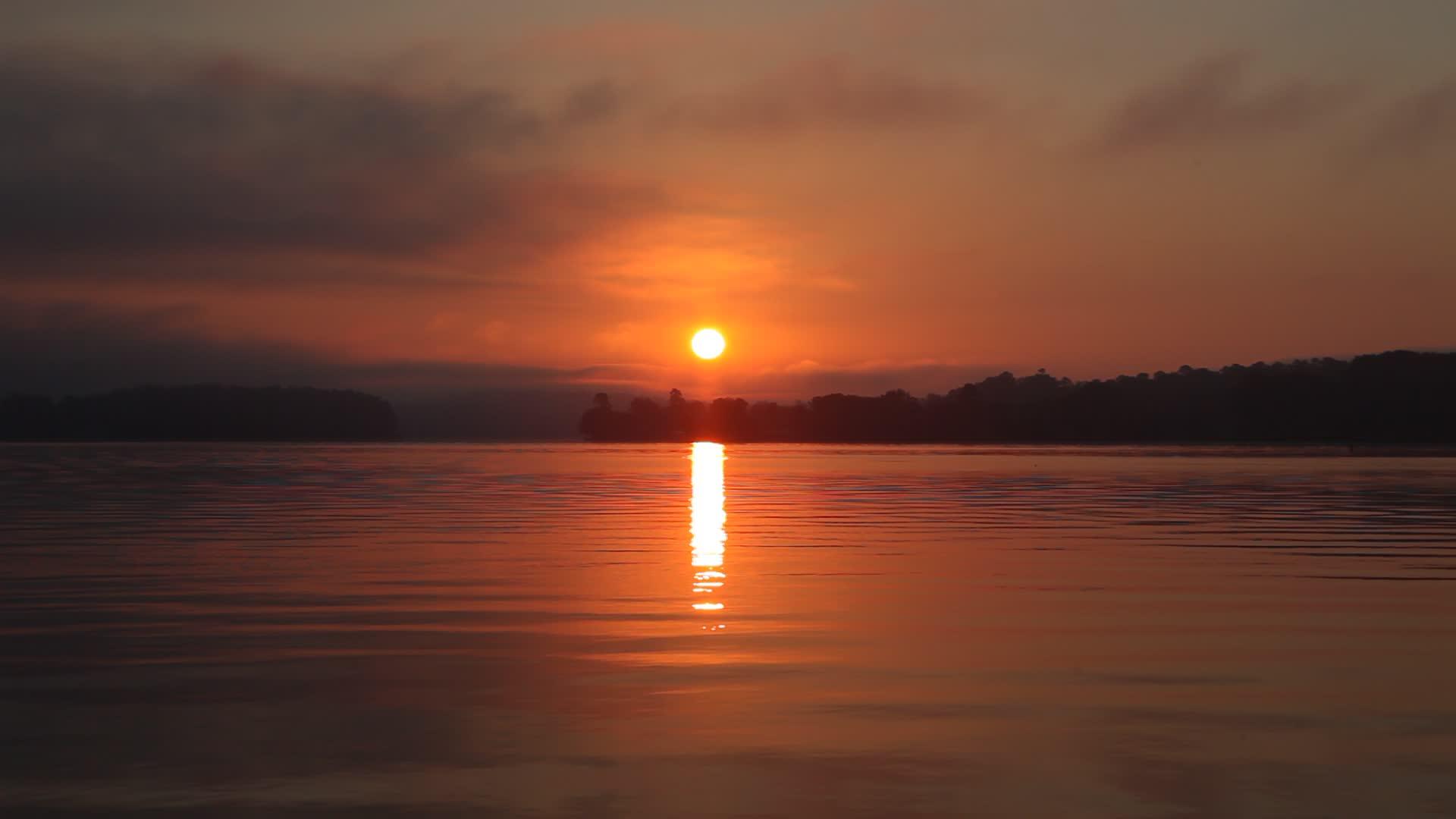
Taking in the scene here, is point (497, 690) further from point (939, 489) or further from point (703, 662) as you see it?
point (939, 489)

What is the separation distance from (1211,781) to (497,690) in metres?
5.96

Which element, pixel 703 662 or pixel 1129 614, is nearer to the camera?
pixel 703 662

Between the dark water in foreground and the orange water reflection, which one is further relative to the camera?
the orange water reflection

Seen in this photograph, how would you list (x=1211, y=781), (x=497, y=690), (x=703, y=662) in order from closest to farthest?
1. (x=1211, y=781)
2. (x=497, y=690)
3. (x=703, y=662)

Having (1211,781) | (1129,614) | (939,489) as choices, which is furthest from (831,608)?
(939,489)

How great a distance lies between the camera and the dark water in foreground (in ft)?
29.4

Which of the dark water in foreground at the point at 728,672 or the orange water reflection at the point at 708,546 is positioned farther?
the orange water reflection at the point at 708,546

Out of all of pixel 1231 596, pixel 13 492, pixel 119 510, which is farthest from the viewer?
pixel 13 492

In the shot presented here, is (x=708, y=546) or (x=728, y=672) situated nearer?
(x=728, y=672)

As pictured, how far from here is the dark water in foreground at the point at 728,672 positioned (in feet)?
29.4

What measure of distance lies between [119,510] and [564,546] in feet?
58.1

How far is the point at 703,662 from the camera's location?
1364 centimetres

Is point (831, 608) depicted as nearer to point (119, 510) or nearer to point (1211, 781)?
point (1211, 781)

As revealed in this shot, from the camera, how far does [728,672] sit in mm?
13148
